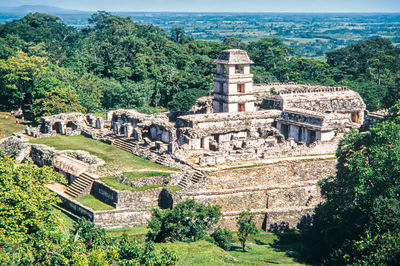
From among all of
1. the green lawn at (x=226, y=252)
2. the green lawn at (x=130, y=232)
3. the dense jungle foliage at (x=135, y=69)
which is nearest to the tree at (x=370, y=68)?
the dense jungle foliage at (x=135, y=69)

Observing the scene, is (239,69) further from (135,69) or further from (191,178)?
(135,69)

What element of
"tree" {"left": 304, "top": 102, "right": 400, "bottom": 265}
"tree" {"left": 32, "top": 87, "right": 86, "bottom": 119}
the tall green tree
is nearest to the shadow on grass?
"tree" {"left": 304, "top": 102, "right": 400, "bottom": 265}

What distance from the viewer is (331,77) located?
80.8 m

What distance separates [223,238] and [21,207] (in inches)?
424

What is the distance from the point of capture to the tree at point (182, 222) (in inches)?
1197

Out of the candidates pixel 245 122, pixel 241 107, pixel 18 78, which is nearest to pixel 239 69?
pixel 241 107

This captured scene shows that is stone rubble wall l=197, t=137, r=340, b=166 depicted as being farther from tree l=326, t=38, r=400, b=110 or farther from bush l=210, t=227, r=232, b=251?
tree l=326, t=38, r=400, b=110

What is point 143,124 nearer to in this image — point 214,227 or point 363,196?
point 214,227

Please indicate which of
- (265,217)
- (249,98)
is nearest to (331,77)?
(249,98)

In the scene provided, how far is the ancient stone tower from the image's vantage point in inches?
1804

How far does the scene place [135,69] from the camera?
71812mm

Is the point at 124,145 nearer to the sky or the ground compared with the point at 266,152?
nearer to the ground

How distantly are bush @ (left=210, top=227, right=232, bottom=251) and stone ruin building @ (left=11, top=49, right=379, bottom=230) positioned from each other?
9.03ft

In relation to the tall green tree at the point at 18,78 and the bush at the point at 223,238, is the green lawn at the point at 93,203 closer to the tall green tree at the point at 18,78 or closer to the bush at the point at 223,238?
the bush at the point at 223,238
